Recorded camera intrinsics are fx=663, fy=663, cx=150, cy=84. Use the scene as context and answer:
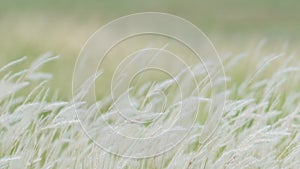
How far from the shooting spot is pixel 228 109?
3.75 meters

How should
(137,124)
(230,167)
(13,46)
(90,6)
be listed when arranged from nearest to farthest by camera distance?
1. (230,167)
2. (137,124)
3. (13,46)
4. (90,6)

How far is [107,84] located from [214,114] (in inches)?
93.6

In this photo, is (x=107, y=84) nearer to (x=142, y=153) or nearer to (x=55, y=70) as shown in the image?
(x=55, y=70)

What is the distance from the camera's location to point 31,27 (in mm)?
8406

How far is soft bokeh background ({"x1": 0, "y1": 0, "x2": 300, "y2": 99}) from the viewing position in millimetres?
7316

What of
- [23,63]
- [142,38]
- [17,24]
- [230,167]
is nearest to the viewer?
[230,167]

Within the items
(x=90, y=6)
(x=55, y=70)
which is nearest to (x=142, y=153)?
(x=55, y=70)

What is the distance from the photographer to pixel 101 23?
11922 millimetres

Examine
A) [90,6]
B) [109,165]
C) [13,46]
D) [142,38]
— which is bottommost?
[109,165]

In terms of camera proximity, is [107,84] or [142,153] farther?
[107,84]

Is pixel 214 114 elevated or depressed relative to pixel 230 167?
elevated

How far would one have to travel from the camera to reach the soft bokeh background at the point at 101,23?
24.0 ft

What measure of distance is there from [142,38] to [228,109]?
5814 millimetres

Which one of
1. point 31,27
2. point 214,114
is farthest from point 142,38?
point 214,114
